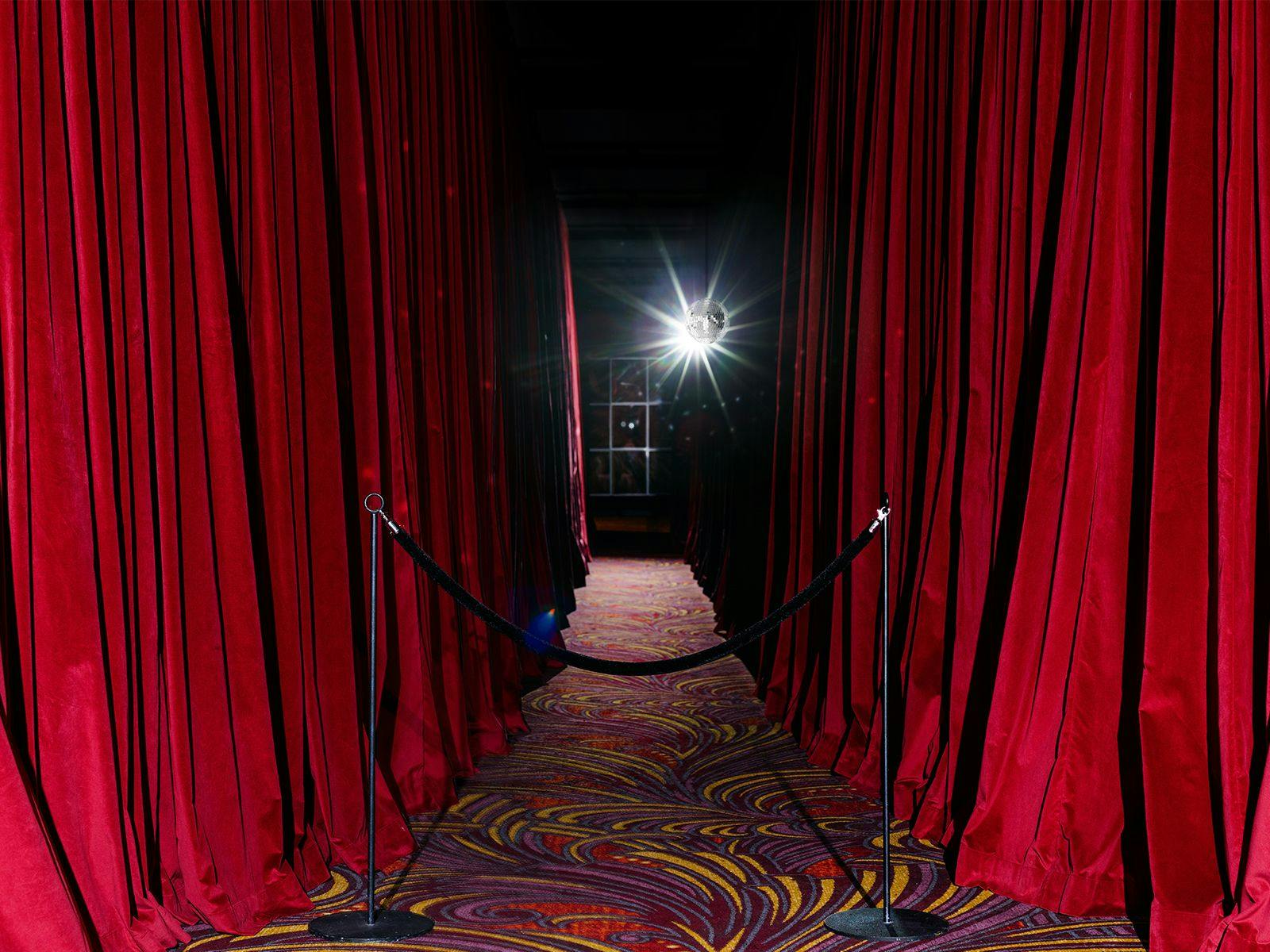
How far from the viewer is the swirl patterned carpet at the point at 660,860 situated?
2.06 meters

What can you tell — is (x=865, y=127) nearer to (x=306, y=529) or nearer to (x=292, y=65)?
(x=292, y=65)

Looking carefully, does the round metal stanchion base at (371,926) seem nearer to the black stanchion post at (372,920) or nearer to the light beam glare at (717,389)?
the black stanchion post at (372,920)

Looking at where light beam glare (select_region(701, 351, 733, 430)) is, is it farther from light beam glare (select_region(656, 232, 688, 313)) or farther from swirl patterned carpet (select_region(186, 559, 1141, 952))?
swirl patterned carpet (select_region(186, 559, 1141, 952))

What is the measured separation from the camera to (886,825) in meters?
2.20

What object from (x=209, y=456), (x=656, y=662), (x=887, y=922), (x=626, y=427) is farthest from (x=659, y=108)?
(x=626, y=427)

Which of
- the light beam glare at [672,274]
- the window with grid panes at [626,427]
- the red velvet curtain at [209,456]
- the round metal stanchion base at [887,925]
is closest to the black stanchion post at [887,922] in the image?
the round metal stanchion base at [887,925]

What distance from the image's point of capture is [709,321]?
8125 mm

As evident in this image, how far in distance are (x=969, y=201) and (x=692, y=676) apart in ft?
8.86

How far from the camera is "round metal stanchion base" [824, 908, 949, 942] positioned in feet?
6.71

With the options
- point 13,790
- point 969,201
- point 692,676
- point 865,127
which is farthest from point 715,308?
point 13,790

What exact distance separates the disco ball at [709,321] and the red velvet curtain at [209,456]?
15.5ft

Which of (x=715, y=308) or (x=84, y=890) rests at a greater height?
(x=715, y=308)

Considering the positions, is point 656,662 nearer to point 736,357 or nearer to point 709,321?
point 736,357

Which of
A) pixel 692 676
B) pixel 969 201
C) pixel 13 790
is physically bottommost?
pixel 692 676
